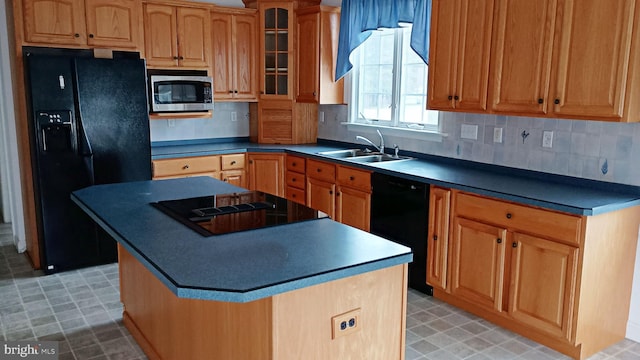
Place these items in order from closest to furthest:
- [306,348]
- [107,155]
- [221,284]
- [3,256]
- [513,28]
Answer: [221,284] → [306,348] → [513,28] → [107,155] → [3,256]

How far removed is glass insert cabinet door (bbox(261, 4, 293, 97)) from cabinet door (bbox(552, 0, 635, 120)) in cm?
283

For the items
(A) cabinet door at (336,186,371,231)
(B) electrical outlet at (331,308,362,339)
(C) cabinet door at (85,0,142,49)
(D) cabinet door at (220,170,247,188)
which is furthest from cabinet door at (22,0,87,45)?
(B) electrical outlet at (331,308,362,339)

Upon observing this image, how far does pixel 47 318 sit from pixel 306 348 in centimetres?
231

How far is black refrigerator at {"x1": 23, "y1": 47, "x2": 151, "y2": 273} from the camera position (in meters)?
3.87

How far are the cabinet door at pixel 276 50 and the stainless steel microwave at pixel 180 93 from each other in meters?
0.64

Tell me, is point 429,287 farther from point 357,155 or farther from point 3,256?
point 3,256

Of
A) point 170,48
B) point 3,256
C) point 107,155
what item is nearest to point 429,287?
point 107,155

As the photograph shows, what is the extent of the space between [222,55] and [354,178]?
189cm

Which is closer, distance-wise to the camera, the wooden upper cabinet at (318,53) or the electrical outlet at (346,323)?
the electrical outlet at (346,323)

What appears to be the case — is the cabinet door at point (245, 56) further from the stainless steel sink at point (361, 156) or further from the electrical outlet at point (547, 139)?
the electrical outlet at point (547, 139)

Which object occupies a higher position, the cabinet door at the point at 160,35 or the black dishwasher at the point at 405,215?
the cabinet door at the point at 160,35

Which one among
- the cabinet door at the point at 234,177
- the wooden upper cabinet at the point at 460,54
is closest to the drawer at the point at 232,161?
the cabinet door at the point at 234,177

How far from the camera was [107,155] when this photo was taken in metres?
4.16

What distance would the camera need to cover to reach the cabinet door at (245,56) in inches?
200
